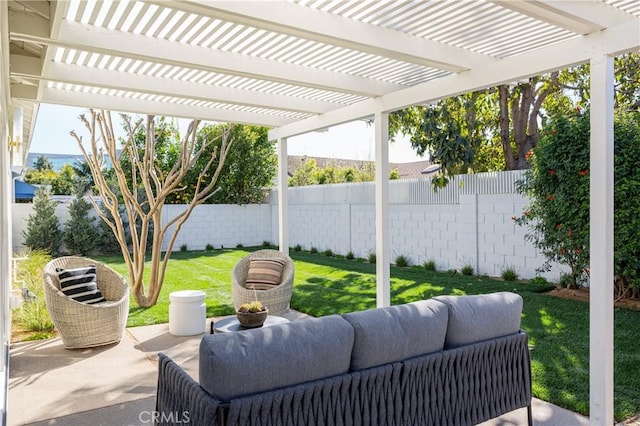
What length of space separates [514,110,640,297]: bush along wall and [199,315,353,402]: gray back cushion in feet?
17.1

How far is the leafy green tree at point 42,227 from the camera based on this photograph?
40.2 feet

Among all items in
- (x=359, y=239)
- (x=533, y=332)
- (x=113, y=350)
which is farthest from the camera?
(x=359, y=239)

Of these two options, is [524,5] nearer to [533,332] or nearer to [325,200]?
[533,332]

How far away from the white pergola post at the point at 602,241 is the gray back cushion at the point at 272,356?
1.86m

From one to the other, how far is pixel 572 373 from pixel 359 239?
810 cm

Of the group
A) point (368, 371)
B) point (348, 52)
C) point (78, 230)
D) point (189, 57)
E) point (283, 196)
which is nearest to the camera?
point (368, 371)

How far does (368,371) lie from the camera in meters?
2.49

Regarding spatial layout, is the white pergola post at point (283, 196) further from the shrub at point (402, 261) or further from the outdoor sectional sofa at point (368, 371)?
the outdoor sectional sofa at point (368, 371)

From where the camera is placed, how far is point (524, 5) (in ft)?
9.29

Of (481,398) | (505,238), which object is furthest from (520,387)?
(505,238)

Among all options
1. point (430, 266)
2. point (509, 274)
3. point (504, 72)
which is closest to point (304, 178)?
point (430, 266)

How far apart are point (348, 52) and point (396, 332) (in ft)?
8.65

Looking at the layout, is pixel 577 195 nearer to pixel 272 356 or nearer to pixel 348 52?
pixel 348 52

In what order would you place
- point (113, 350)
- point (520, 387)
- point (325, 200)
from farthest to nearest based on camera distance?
point (325, 200), point (113, 350), point (520, 387)
